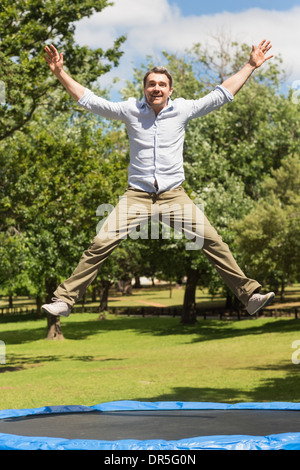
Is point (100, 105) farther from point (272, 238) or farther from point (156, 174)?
point (272, 238)

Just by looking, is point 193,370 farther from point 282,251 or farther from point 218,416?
point 218,416

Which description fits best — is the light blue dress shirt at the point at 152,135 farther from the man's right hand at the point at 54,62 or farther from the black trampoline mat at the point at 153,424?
the black trampoline mat at the point at 153,424

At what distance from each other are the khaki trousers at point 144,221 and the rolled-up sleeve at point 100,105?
684mm

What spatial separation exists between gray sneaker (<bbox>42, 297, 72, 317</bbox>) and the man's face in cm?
190

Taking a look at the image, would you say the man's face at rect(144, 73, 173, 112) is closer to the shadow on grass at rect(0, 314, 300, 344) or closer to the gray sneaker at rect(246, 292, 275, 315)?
the gray sneaker at rect(246, 292, 275, 315)

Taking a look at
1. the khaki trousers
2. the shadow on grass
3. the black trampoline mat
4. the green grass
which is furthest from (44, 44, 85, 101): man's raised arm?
the shadow on grass

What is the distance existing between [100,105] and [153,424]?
3377 millimetres

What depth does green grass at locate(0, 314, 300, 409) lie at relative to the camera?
15.2 m

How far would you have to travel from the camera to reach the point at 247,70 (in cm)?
574

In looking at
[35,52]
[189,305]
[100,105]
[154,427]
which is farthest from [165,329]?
[100,105]

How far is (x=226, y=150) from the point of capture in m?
32.6

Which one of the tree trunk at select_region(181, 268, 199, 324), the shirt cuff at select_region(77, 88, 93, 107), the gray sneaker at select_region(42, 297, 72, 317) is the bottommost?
the tree trunk at select_region(181, 268, 199, 324)

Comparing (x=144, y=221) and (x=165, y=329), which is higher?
(x=144, y=221)
